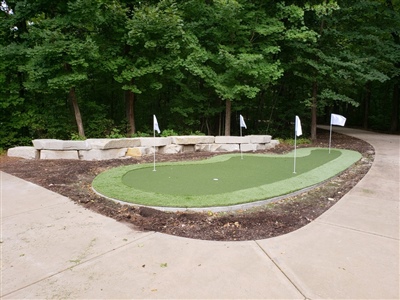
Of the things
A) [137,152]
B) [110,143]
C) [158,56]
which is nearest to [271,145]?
[137,152]

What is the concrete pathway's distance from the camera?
2.04 metres

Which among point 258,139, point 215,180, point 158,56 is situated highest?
point 158,56

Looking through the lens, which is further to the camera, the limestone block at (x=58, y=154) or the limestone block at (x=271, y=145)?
the limestone block at (x=271, y=145)

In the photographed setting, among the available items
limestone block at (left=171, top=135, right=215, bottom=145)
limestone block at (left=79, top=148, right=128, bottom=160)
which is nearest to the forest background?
limestone block at (left=171, top=135, right=215, bottom=145)

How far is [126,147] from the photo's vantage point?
740 cm

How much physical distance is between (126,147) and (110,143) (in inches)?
20.5

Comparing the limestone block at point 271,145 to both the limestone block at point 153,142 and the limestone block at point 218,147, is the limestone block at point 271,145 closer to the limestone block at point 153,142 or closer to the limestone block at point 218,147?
the limestone block at point 218,147

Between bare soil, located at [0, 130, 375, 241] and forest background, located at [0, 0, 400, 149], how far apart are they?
10.1ft

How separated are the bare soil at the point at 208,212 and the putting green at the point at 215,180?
196 millimetres

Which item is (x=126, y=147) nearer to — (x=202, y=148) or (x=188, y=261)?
(x=202, y=148)

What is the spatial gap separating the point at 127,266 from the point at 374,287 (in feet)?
6.77

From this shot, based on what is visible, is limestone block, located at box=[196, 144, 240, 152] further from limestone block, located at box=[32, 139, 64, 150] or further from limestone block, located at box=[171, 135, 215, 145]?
limestone block, located at box=[32, 139, 64, 150]

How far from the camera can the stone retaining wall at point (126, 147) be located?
6836mm

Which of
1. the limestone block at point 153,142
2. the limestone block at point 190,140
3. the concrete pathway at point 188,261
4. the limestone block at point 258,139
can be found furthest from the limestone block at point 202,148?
the concrete pathway at point 188,261
